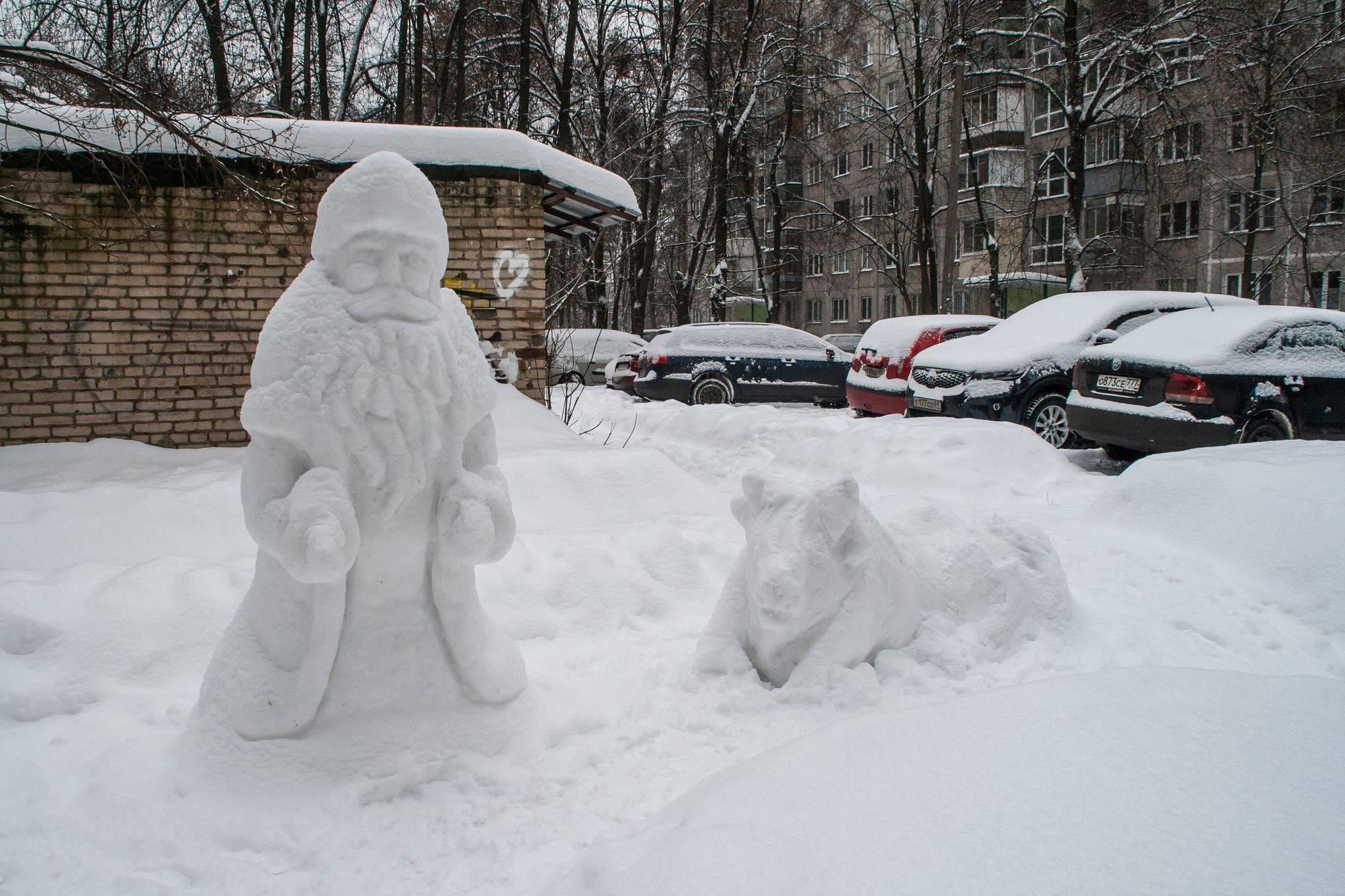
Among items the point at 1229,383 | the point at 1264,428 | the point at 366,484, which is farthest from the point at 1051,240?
the point at 366,484

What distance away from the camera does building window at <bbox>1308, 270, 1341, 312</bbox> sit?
23.2 meters

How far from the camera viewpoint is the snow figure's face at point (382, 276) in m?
2.60

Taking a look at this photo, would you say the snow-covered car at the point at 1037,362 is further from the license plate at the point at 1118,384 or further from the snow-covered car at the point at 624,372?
the snow-covered car at the point at 624,372

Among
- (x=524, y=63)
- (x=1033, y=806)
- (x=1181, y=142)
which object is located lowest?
(x=1033, y=806)

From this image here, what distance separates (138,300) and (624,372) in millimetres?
9566

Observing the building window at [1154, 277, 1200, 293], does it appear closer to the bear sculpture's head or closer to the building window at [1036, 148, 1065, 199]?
the building window at [1036, 148, 1065, 199]

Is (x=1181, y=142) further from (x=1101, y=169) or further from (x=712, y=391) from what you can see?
(x=712, y=391)

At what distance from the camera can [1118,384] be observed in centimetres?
791

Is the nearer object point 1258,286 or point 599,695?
point 599,695

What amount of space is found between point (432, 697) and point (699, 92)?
2131cm

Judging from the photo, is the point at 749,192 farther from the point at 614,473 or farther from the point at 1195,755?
the point at 1195,755

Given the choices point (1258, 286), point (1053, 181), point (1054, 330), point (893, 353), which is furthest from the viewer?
point (1053, 181)

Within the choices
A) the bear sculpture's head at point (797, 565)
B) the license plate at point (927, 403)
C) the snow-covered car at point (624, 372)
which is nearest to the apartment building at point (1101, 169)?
the snow-covered car at point (624, 372)

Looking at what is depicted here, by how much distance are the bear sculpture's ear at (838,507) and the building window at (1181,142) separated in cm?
1750
